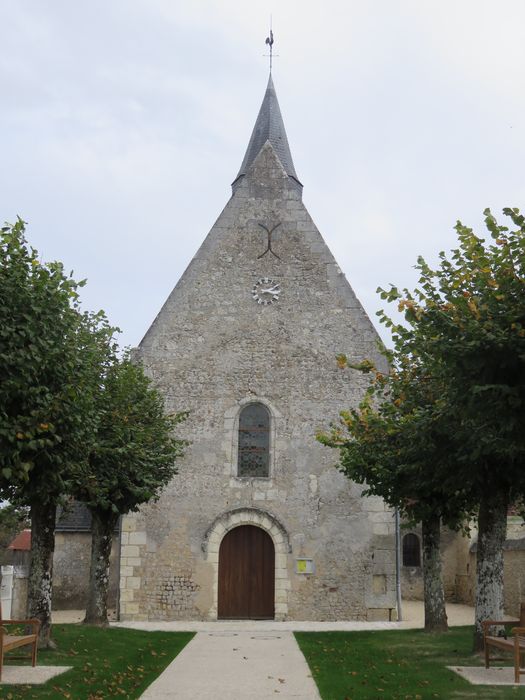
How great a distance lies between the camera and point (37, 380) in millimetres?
9328

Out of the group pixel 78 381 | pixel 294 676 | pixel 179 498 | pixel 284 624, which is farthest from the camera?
pixel 179 498

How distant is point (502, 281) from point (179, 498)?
39.6 feet

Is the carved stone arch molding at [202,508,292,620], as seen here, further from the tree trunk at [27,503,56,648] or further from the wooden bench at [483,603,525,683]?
the wooden bench at [483,603,525,683]

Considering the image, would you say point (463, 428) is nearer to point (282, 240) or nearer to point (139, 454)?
point (139, 454)

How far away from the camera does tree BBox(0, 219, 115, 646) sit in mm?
9062

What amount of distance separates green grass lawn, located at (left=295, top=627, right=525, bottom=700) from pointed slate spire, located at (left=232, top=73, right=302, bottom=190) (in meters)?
15.2

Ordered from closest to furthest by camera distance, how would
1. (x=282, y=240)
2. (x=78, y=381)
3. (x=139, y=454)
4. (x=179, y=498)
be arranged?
(x=78, y=381)
(x=139, y=454)
(x=179, y=498)
(x=282, y=240)

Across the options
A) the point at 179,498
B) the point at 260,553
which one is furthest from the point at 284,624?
the point at 179,498

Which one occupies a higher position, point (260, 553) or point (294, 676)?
point (260, 553)

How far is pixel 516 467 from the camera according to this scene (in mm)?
10273

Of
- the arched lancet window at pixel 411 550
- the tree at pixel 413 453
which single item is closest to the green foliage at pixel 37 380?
the tree at pixel 413 453

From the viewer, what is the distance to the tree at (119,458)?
13.8 m

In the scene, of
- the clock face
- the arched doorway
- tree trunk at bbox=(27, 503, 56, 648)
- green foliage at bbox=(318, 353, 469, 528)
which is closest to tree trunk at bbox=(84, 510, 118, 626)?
tree trunk at bbox=(27, 503, 56, 648)

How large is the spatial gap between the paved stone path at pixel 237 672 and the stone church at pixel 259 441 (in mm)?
4033
